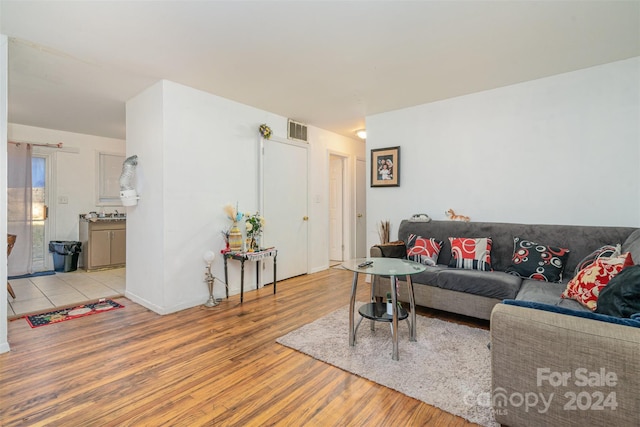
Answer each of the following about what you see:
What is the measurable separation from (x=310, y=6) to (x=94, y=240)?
206 inches

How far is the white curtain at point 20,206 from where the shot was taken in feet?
15.0

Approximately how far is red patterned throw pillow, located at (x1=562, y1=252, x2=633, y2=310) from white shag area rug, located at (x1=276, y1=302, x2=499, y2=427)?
0.73 meters

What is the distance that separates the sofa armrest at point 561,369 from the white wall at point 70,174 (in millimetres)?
6490

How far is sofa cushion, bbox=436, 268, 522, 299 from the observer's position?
2496mm

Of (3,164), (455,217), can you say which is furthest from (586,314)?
(3,164)

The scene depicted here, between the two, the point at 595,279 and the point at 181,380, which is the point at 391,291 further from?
the point at 181,380

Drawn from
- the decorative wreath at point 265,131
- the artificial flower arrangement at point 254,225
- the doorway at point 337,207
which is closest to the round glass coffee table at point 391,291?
the artificial flower arrangement at point 254,225

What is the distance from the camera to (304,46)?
94.7 inches

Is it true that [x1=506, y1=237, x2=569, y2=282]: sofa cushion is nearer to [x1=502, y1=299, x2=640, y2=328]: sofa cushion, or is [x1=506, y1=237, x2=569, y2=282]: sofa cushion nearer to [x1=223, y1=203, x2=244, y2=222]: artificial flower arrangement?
[x1=502, y1=299, x2=640, y2=328]: sofa cushion

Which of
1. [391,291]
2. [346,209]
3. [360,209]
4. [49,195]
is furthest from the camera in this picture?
[360,209]

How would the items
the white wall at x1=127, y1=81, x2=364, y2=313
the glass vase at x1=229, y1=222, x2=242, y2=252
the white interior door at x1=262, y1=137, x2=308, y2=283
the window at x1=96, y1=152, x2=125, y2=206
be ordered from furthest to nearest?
the window at x1=96, y1=152, x2=125, y2=206, the white interior door at x1=262, y1=137, x2=308, y2=283, the glass vase at x1=229, y1=222, x2=242, y2=252, the white wall at x1=127, y1=81, x2=364, y2=313

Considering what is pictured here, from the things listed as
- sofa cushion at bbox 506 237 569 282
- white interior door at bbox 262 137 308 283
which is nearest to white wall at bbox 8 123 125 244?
white interior door at bbox 262 137 308 283

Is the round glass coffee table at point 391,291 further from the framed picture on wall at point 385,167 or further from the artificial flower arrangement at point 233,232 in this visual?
the framed picture on wall at point 385,167

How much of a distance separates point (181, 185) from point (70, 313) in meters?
1.71
